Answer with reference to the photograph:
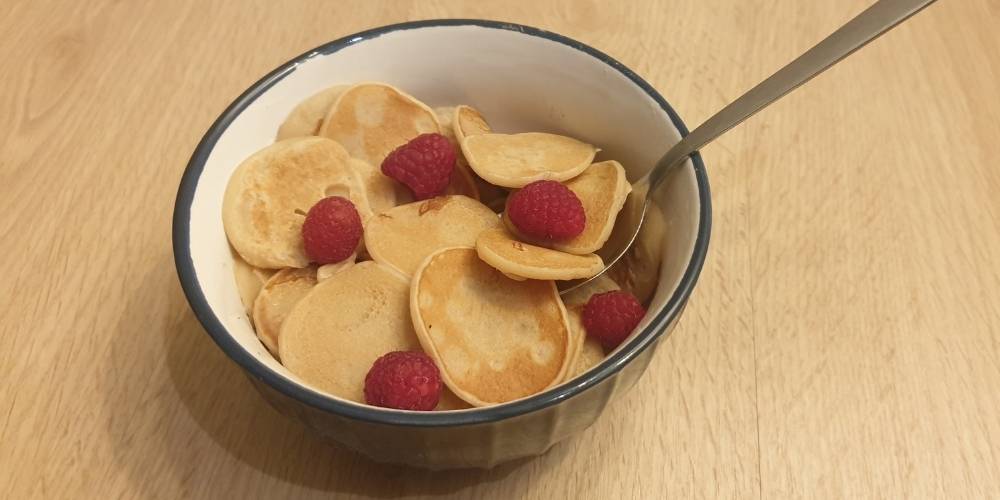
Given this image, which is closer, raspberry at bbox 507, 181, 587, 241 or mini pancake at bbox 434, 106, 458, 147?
raspberry at bbox 507, 181, 587, 241

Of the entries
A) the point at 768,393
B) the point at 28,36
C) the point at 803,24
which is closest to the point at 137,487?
the point at 768,393

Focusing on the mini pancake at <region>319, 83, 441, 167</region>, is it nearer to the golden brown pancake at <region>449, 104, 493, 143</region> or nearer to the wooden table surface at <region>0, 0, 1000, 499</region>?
the golden brown pancake at <region>449, 104, 493, 143</region>

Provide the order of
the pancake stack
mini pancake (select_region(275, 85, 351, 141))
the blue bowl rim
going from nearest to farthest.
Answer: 1. the blue bowl rim
2. the pancake stack
3. mini pancake (select_region(275, 85, 351, 141))

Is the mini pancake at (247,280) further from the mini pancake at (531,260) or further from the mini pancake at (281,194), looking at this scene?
the mini pancake at (531,260)

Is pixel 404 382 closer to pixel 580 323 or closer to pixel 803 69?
pixel 580 323

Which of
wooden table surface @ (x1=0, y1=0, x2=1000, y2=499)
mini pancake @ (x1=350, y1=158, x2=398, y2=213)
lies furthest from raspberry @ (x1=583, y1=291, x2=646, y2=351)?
mini pancake @ (x1=350, y1=158, x2=398, y2=213)

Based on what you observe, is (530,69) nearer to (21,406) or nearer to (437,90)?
(437,90)

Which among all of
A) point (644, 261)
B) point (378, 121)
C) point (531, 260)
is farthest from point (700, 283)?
point (378, 121)
